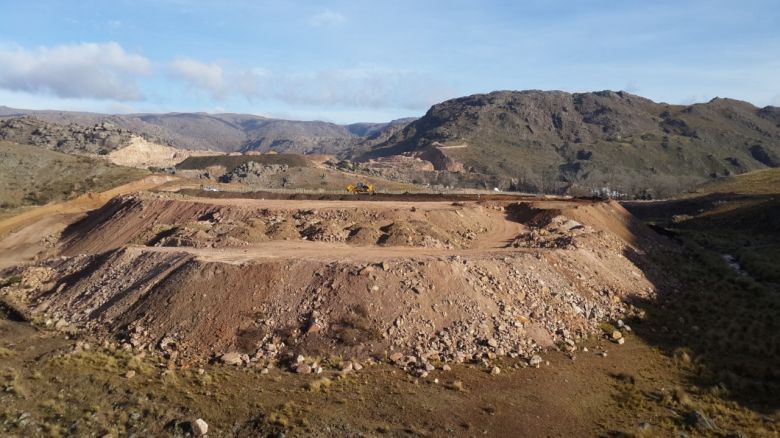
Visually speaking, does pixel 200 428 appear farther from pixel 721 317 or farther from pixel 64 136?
pixel 64 136

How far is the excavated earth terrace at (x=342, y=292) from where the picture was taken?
18.2 m

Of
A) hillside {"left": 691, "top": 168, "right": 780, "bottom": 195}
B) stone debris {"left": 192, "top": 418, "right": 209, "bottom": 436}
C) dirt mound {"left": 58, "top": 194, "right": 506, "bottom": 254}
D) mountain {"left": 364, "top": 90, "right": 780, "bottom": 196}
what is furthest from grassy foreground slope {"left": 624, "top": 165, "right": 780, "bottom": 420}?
mountain {"left": 364, "top": 90, "right": 780, "bottom": 196}

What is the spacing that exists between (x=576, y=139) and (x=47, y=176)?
419 ft

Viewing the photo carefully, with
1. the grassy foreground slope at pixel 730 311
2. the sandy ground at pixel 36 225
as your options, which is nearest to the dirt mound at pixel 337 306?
the grassy foreground slope at pixel 730 311

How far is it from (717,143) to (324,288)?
154 metres

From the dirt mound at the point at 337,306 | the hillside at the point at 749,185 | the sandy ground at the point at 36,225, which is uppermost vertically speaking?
the hillside at the point at 749,185

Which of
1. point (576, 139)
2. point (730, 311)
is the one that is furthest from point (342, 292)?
point (576, 139)

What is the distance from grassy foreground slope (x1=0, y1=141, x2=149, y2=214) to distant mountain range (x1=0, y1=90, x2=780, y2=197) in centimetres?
2778

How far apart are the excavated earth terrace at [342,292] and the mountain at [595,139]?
232 feet

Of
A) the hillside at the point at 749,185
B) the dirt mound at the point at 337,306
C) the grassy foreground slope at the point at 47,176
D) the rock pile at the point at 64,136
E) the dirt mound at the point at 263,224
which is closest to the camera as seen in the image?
the dirt mound at the point at 337,306

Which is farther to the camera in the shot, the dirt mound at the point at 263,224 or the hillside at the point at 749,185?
the hillside at the point at 749,185

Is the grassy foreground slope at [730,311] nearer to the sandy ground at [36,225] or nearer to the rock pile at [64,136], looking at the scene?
the sandy ground at [36,225]

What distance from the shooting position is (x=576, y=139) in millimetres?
152250

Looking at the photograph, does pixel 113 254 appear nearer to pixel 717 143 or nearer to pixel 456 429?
pixel 456 429
